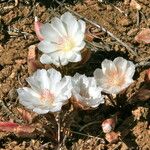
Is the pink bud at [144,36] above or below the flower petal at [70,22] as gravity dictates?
below

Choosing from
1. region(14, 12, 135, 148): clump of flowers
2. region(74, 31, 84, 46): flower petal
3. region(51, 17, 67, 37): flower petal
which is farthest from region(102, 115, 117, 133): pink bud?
region(51, 17, 67, 37): flower petal

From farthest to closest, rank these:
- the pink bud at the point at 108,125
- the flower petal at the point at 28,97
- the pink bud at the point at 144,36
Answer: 1. the pink bud at the point at 144,36
2. the pink bud at the point at 108,125
3. the flower petal at the point at 28,97

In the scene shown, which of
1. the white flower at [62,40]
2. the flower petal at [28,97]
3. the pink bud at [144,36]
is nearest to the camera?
the flower petal at [28,97]

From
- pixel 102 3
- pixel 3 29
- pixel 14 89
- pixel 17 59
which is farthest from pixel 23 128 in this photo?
pixel 102 3

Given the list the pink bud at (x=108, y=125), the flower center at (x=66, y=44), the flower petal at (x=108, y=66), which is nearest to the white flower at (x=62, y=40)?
the flower center at (x=66, y=44)

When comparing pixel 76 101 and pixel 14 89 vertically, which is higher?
pixel 76 101

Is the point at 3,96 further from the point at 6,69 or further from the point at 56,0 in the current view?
the point at 56,0

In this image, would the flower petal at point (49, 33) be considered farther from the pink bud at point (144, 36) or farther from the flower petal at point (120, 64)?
the pink bud at point (144, 36)
